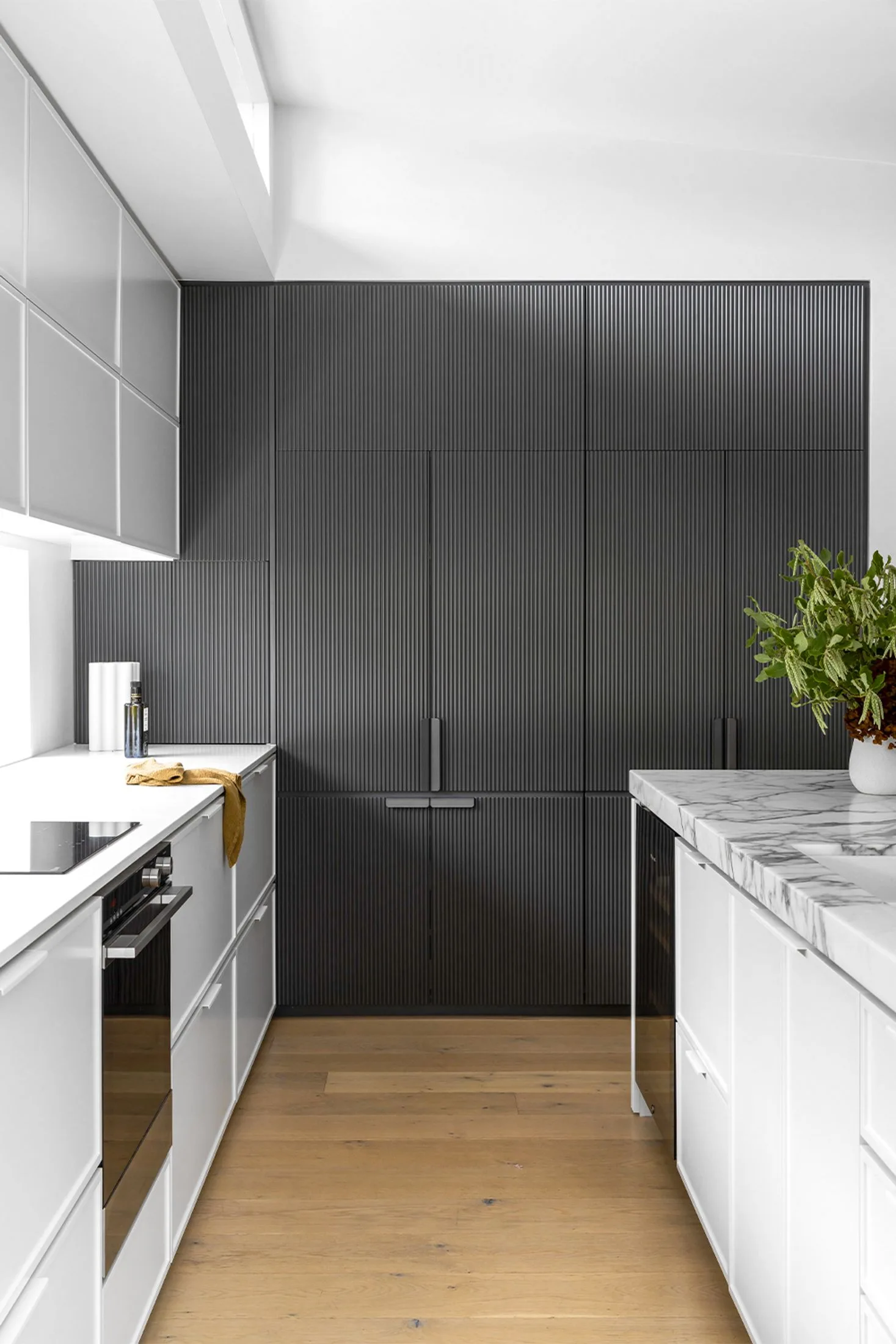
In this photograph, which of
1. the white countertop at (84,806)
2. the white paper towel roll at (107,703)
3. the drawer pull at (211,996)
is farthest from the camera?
the white paper towel roll at (107,703)

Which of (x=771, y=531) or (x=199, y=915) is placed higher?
(x=771, y=531)

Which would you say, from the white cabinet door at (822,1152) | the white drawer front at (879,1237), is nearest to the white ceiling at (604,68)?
the white cabinet door at (822,1152)

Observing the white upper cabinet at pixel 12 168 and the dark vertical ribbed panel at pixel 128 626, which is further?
the dark vertical ribbed panel at pixel 128 626

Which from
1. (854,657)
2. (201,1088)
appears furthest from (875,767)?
(201,1088)

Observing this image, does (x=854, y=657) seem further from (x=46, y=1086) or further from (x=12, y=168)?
(x=12, y=168)

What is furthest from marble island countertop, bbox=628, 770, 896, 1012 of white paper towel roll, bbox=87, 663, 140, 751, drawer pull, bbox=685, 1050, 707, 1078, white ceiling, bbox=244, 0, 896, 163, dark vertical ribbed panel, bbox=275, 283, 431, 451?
white ceiling, bbox=244, 0, 896, 163

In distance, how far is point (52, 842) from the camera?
1685 mm

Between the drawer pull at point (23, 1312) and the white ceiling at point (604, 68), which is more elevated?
the white ceiling at point (604, 68)

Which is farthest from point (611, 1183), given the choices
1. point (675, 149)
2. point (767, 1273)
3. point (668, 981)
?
point (675, 149)

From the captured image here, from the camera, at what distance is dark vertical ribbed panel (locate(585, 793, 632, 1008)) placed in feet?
10.9

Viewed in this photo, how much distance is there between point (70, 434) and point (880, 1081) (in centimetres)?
208

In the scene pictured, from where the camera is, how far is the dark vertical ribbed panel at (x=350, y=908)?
10.9 ft

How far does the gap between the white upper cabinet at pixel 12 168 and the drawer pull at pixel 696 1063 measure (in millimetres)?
2096

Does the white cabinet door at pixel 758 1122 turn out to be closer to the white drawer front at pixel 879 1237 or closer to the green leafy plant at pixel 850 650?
the white drawer front at pixel 879 1237
